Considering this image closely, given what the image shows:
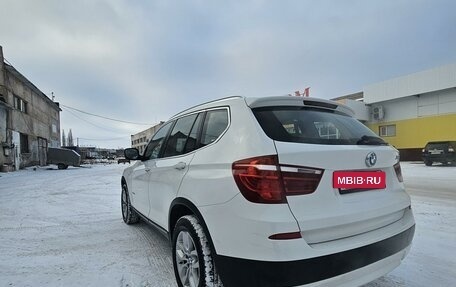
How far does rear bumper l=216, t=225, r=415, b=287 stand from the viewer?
1.79 metres

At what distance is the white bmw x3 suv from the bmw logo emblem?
1 cm

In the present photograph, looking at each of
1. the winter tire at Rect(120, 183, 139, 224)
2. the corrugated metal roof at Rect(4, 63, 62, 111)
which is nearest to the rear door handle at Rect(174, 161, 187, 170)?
the winter tire at Rect(120, 183, 139, 224)

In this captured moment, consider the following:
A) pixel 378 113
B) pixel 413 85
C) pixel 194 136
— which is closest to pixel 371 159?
pixel 194 136

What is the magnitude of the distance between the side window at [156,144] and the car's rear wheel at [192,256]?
142 cm

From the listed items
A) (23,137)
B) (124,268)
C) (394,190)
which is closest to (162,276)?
(124,268)

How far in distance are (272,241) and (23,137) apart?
91.4 feet

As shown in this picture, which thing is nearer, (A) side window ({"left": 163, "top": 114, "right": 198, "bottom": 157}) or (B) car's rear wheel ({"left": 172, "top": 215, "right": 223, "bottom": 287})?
(B) car's rear wheel ({"left": 172, "top": 215, "right": 223, "bottom": 287})

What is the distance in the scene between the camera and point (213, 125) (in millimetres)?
2607

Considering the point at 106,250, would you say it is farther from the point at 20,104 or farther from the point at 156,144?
the point at 20,104

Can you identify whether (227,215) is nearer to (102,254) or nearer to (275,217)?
(275,217)

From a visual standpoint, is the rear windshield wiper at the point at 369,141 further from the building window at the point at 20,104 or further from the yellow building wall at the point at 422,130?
the building window at the point at 20,104

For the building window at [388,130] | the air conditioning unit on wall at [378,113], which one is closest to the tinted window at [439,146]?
the building window at [388,130]

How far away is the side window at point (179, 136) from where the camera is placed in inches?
121

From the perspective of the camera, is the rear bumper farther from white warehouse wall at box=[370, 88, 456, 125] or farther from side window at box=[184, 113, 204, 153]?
white warehouse wall at box=[370, 88, 456, 125]
